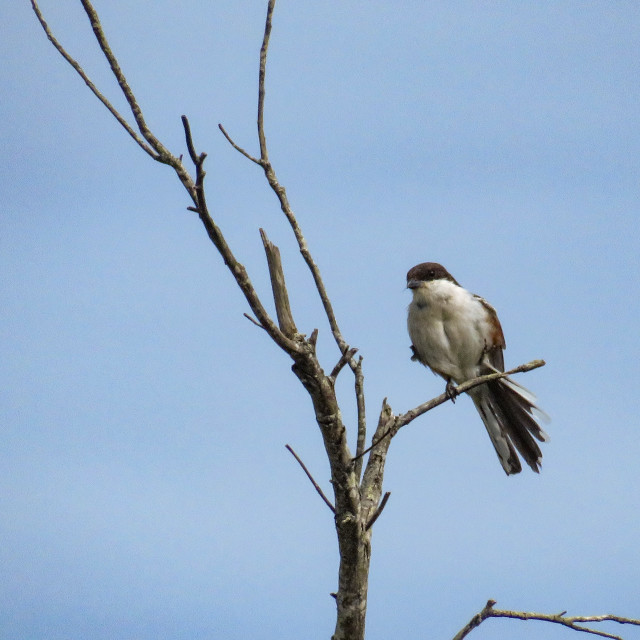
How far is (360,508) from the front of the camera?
4328mm

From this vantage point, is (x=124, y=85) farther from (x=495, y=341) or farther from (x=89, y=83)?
(x=495, y=341)

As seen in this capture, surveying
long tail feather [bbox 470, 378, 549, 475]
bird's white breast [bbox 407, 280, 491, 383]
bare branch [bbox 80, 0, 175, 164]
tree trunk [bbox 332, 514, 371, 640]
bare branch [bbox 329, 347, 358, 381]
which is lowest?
tree trunk [bbox 332, 514, 371, 640]

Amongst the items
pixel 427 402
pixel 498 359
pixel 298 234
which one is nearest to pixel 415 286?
pixel 498 359

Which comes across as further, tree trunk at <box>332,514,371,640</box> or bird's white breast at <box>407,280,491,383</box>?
bird's white breast at <box>407,280,491,383</box>

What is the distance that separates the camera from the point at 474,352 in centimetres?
746

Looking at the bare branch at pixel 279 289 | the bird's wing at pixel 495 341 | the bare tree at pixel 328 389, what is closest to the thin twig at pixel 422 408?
the bare tree at pixel 328 389

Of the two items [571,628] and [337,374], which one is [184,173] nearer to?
[337,374]

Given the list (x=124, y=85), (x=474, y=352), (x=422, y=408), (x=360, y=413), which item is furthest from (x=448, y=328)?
(x=124, y=85)

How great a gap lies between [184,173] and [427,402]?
216 centimetres

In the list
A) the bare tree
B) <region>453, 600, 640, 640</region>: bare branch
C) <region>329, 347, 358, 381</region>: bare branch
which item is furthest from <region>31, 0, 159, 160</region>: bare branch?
<region>453, 600, 640, 640</region>: bare branch

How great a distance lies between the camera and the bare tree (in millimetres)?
3793

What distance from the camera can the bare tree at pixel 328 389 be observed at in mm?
3793

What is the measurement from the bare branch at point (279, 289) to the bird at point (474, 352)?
3418mm

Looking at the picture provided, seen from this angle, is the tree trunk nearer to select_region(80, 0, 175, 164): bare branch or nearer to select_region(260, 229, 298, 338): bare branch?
select_region(260, 229, 298, 338): bare branch
